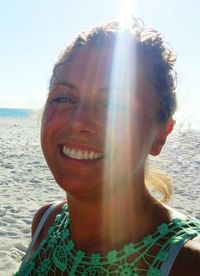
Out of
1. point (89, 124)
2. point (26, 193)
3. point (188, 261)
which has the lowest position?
point (26, 193)

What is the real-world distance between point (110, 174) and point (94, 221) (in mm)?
297

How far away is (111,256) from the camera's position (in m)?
1.67

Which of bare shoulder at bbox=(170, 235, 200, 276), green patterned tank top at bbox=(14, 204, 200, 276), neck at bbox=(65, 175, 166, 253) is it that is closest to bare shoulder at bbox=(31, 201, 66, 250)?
green patterned tank top at bbox=(14, 204, 200, 276)

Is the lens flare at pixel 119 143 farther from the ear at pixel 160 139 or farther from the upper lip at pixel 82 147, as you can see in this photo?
the ear at pixel 160 139

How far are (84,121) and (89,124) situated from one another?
0.07 feet

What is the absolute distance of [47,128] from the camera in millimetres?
1742

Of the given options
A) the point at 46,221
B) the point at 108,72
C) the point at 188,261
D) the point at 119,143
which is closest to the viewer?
the point at 188,261

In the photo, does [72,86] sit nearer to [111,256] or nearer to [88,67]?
[88,67]

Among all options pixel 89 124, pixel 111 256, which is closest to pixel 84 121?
pixel 89 124

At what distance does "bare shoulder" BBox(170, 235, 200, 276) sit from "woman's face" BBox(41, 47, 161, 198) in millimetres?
354

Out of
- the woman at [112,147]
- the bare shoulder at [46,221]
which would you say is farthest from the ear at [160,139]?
the bare shoulder at [46,221]

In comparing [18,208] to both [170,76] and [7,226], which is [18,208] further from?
[170,76]

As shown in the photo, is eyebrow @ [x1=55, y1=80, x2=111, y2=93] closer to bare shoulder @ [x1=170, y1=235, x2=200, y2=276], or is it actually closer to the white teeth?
the white teeth

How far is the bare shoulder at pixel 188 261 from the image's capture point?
4.64 ft
